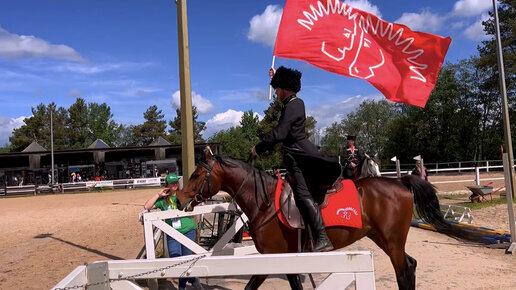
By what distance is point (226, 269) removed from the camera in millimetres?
2326

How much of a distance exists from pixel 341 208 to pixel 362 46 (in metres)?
3.73

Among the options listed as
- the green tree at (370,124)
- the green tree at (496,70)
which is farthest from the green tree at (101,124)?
the green tree at (496,70)

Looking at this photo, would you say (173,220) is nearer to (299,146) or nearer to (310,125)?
(299,146)

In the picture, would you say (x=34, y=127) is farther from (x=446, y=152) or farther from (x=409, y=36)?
(x=409, y=36)

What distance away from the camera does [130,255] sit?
789cm

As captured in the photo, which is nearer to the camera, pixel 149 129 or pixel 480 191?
pixel 480 191

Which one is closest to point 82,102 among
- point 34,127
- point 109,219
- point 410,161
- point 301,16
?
point 34,127

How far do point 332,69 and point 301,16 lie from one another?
1143mm

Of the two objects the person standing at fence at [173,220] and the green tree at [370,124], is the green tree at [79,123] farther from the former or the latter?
the person standing at fence at [173,220]

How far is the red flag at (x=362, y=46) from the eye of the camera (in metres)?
6.45

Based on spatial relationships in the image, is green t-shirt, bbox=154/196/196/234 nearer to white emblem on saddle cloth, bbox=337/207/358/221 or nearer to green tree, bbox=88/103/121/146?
white emblem on saddle cloth, bbox=337/207/358/221

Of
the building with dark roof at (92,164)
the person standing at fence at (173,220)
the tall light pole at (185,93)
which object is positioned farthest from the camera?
the building with dark roof at (92,164)

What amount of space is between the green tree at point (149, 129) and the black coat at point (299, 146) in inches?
3398

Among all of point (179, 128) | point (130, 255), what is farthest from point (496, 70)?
point (179, 128)
